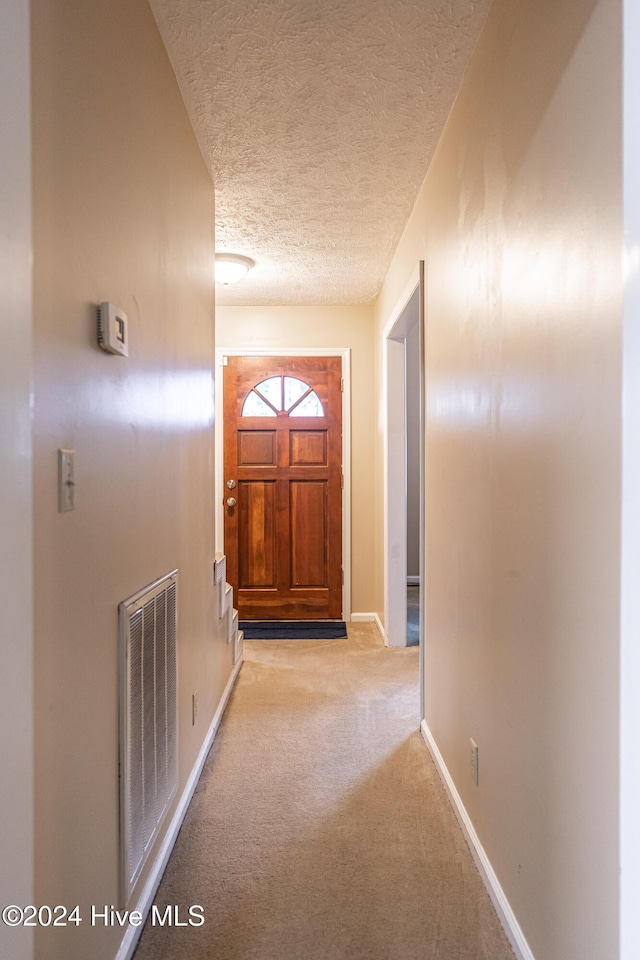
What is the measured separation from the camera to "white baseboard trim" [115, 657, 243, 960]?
53.3 inches

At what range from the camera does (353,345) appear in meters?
4.63

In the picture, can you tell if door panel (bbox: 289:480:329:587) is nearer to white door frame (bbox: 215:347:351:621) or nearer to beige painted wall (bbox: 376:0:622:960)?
white door frame (bbox: 215:347:351:621)

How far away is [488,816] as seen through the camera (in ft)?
5.31

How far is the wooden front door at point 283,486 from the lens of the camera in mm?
4559

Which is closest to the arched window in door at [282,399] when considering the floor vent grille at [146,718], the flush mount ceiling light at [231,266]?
the flush mount ceiling light at [231,266]

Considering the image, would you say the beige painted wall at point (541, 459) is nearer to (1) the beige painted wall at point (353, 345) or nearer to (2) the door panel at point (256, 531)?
(1) the beige painted wall at point (353, 345)

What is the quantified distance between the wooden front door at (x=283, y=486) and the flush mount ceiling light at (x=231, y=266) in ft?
3.17

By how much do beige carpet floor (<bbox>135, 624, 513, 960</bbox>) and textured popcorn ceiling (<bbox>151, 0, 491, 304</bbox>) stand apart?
Answer: 2.43m

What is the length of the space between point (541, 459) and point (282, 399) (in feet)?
11.4

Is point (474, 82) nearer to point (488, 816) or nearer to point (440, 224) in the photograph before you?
point (440, 224)

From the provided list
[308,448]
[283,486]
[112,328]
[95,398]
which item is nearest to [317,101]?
[112,328]

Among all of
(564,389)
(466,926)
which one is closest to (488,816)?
(466,926)

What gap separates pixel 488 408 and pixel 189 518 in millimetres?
1105

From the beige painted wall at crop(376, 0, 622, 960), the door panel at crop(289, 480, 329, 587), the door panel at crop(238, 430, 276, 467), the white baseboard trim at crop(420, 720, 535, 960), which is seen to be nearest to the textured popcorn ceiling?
the beige painted wall at crop(376, 0, 622, 960)
